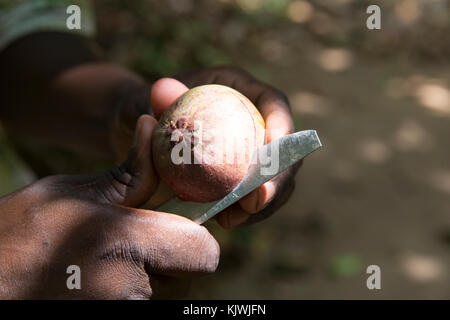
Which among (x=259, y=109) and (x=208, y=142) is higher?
(x=259, y=109)

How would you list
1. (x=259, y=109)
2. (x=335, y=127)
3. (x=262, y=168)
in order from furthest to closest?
(x=335, y=127), (x=259, y=109), (x=262, y=168)

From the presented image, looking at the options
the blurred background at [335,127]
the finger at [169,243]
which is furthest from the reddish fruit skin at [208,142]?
the blurred background at [335,127]

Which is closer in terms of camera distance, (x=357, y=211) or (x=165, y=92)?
(x=165, y=92)

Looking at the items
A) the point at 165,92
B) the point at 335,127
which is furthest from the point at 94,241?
the point at 335,127

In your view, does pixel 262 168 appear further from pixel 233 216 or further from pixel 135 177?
pixel 135 177

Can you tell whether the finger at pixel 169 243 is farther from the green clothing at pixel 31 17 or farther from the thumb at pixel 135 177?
the green clothing at pixel 31 17

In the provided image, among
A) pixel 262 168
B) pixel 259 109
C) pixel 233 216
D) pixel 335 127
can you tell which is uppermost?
pixel 335 127

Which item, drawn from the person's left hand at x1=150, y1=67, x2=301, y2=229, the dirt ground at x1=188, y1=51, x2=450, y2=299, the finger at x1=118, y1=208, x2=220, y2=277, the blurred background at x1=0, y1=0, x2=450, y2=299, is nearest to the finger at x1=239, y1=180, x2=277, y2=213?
the person's left hand at x1=150, y1=67, x2=301, y2=229
